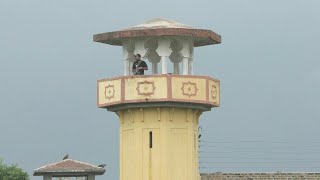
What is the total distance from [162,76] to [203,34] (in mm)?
2057

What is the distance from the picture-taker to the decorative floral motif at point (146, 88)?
112ft

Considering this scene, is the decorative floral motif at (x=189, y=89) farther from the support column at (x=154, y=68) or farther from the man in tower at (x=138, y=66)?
the support column at (x=154, y=68)

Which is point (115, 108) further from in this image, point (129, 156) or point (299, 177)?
point (299, 177)

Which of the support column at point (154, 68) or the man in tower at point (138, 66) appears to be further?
the support column at point (154, 68)

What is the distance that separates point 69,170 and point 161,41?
19.4 metres

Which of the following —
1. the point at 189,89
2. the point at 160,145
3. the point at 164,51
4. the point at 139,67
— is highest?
the point at 164,51

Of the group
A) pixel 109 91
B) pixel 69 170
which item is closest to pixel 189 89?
pixel 109 91

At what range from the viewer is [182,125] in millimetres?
34906

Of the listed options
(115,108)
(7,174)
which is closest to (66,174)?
(7,174)

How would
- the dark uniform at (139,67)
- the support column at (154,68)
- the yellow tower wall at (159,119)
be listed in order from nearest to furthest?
1. the yellow tower wall at (159,119)
2. the dark uniform at (139,67)
3. the support column at (154,68)

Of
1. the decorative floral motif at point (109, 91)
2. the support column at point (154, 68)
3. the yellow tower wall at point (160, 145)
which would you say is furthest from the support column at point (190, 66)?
the decorative floral motif at point (109, 91)

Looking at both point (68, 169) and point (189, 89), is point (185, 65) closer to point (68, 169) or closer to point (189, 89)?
point (189, 89)

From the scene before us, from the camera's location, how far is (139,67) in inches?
1380

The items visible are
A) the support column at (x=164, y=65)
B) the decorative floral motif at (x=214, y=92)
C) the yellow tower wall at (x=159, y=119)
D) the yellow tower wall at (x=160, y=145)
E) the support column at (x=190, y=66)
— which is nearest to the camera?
the yellow tower wall at (x=159, y=119)
